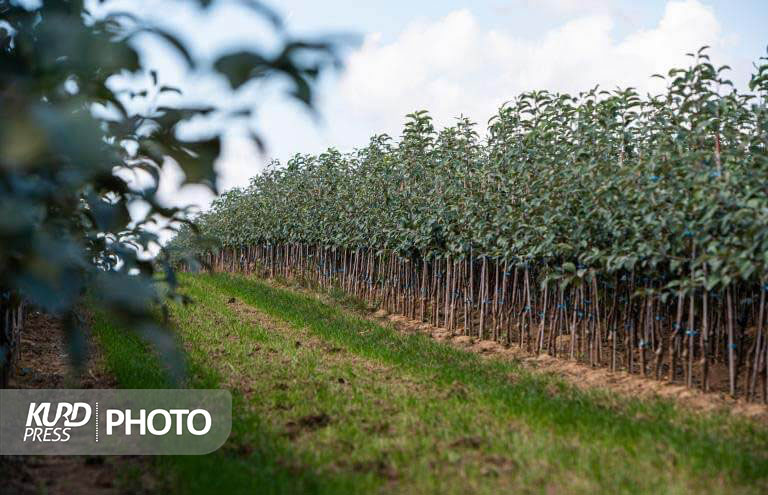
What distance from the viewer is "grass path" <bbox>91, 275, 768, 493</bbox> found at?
3797mm

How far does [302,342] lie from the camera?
9086 millimetres

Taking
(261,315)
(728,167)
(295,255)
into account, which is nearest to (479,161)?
(728,167)

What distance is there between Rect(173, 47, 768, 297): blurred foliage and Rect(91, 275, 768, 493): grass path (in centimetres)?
123

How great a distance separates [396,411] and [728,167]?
345 cm

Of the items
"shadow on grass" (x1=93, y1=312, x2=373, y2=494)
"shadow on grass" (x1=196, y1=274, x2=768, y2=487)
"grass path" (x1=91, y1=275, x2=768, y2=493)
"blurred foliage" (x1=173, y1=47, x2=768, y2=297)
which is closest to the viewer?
"shadow on grass" (x1=93, y1=312, x2=373, y2=494)

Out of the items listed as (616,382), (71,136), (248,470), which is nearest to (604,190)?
(616,382)

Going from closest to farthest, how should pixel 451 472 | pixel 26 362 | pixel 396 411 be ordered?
1. pixel 451 472
2. pixel 396 411
3. pixel 26 362

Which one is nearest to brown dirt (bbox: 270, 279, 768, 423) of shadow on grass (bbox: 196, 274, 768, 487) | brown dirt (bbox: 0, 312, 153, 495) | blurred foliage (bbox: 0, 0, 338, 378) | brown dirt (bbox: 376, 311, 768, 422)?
brown dirt (bbox: 376, 311, 768, 422)

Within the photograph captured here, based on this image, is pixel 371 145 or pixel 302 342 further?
pixel 371 145

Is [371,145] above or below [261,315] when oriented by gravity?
above

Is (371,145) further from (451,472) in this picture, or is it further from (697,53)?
(451,472)

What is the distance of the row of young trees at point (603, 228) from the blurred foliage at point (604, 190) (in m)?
0.02

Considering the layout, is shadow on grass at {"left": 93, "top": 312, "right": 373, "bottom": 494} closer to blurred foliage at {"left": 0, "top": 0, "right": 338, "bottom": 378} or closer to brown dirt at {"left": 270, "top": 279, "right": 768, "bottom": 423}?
blurred foliage at {"left": 0, "top": 0, "right": 338, "bottom": 378}

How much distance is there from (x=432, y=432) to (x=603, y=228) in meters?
3.02
